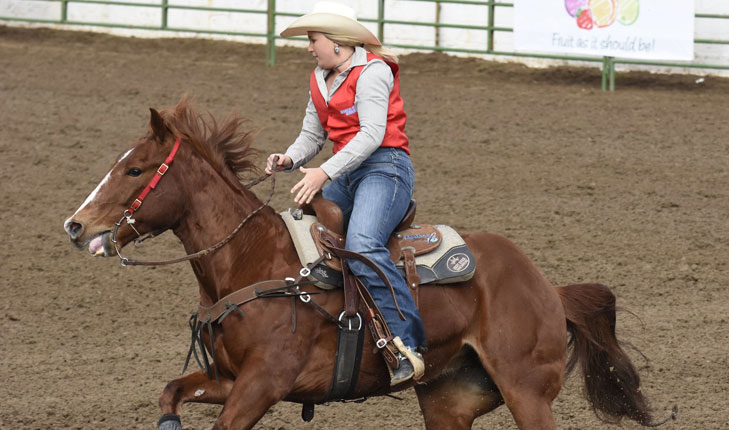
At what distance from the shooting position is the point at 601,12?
11.7 meters

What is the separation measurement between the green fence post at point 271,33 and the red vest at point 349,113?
8955 millimetres

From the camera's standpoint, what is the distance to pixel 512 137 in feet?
34.7

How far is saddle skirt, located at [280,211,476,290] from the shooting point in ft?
13.3

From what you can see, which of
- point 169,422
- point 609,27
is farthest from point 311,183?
point 609,27

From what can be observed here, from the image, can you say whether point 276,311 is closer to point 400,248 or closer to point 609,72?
point 400,248

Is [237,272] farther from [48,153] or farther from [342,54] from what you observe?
[48,153]

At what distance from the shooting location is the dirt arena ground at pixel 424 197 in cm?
586

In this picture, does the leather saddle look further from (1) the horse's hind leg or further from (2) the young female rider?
(1) the horse's hind leg

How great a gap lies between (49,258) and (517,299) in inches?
190

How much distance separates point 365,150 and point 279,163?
444 millimetres

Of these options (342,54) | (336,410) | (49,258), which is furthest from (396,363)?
(49,258)

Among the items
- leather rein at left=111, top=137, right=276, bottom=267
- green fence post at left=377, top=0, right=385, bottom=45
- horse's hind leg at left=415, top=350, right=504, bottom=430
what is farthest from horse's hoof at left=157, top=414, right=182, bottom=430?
green fence post at left=377, top=0, right=385, bottom=45

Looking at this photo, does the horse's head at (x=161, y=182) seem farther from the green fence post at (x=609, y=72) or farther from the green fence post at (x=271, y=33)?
the green fence post at (x=271, y=33)

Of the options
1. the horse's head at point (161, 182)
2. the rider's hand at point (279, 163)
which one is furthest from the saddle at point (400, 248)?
the horse's head at point (161, 182)
